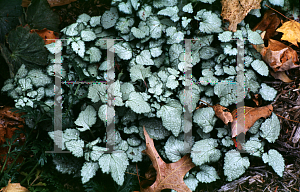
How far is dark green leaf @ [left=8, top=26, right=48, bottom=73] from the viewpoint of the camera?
183 cm

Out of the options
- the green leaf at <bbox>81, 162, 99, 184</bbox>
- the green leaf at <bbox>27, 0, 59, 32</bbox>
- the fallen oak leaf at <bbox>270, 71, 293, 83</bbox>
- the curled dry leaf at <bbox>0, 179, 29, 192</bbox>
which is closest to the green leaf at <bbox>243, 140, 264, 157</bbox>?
the fallen oak leaf at <bbox>270, 71, 293, 83</bbox>

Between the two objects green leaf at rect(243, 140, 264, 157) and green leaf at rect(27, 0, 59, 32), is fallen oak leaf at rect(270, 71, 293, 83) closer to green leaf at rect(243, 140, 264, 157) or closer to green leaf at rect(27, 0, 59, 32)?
green leaf at rect(243, 140, 264, 157)

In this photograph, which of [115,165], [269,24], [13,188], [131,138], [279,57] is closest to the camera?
[115,165]

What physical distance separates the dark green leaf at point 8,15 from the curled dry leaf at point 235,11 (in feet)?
5.86

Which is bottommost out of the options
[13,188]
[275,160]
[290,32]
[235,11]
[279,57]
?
[13,188]

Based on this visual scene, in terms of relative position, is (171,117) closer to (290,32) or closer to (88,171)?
(88,171)

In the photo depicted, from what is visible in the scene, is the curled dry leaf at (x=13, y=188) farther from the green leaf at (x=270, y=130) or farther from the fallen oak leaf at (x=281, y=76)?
the fallen oak leaf at (x=281, y=76)

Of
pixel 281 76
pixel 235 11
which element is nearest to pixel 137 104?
pixel 235 11

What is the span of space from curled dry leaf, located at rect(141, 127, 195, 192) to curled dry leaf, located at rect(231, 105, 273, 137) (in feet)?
1.32

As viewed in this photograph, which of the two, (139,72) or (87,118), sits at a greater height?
(139,72)

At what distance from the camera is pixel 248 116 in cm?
161

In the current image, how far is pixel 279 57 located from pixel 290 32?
26cm

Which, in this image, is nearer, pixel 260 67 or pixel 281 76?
pixel 260 67

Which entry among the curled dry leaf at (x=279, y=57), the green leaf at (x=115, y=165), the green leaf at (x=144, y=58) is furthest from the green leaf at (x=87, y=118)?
the curled dry leaf at (x=279, y=57)
